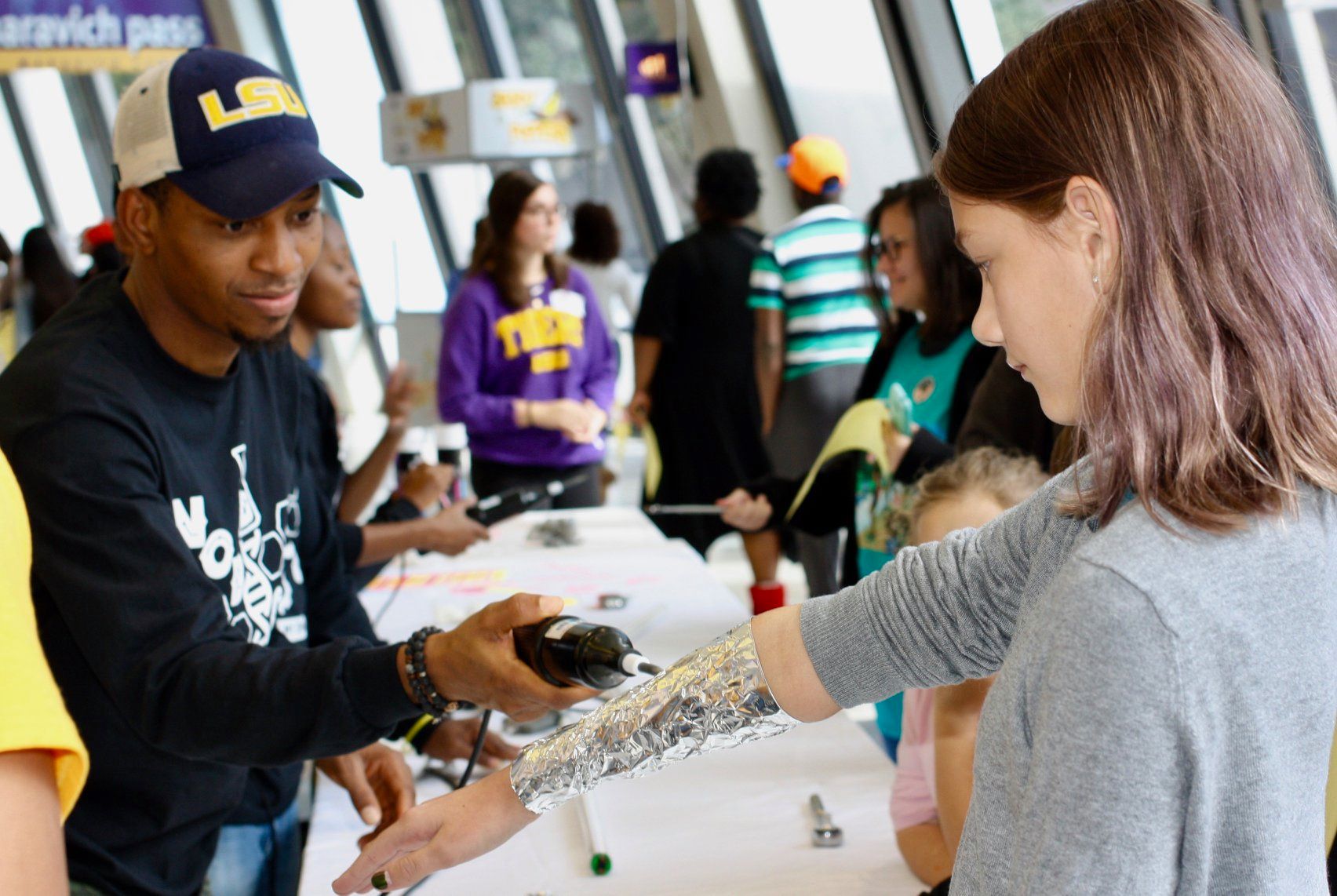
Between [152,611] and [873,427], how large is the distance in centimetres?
122

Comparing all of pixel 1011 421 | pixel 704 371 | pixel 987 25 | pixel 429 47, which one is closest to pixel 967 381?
pixel 1011 421

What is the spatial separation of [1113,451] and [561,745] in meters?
0.54

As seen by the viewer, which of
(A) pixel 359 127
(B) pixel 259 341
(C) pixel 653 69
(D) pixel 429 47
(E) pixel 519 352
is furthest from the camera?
(A) pixel 359 127

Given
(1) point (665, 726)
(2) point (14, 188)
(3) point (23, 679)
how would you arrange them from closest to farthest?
(3) point (23, 679), (1) point (665, 726), (2) point (14, 188)

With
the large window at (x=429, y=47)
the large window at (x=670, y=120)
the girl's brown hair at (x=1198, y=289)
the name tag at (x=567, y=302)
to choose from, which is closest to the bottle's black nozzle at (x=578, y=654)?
the girl's brown hair at (x=1198, y=289)

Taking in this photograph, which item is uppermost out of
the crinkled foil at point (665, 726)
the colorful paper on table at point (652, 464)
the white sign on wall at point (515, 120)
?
the white sign on wall at point (515, 120)

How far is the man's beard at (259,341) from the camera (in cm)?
141

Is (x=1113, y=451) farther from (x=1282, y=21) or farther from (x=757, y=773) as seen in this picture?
(x=1282, y=21)

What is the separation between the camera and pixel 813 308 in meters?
3.76

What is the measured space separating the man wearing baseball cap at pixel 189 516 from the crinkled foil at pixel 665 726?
74 mm

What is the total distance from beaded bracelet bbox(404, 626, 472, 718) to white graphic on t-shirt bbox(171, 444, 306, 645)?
0.24 m

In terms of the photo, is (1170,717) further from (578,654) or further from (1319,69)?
(1319,69)

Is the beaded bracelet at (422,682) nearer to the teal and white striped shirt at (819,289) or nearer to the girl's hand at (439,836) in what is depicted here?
the girl's hand at (439,836)

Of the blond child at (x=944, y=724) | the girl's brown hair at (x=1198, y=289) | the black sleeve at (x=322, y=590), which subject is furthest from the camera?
the black sleeve at (x=322, y=590)
